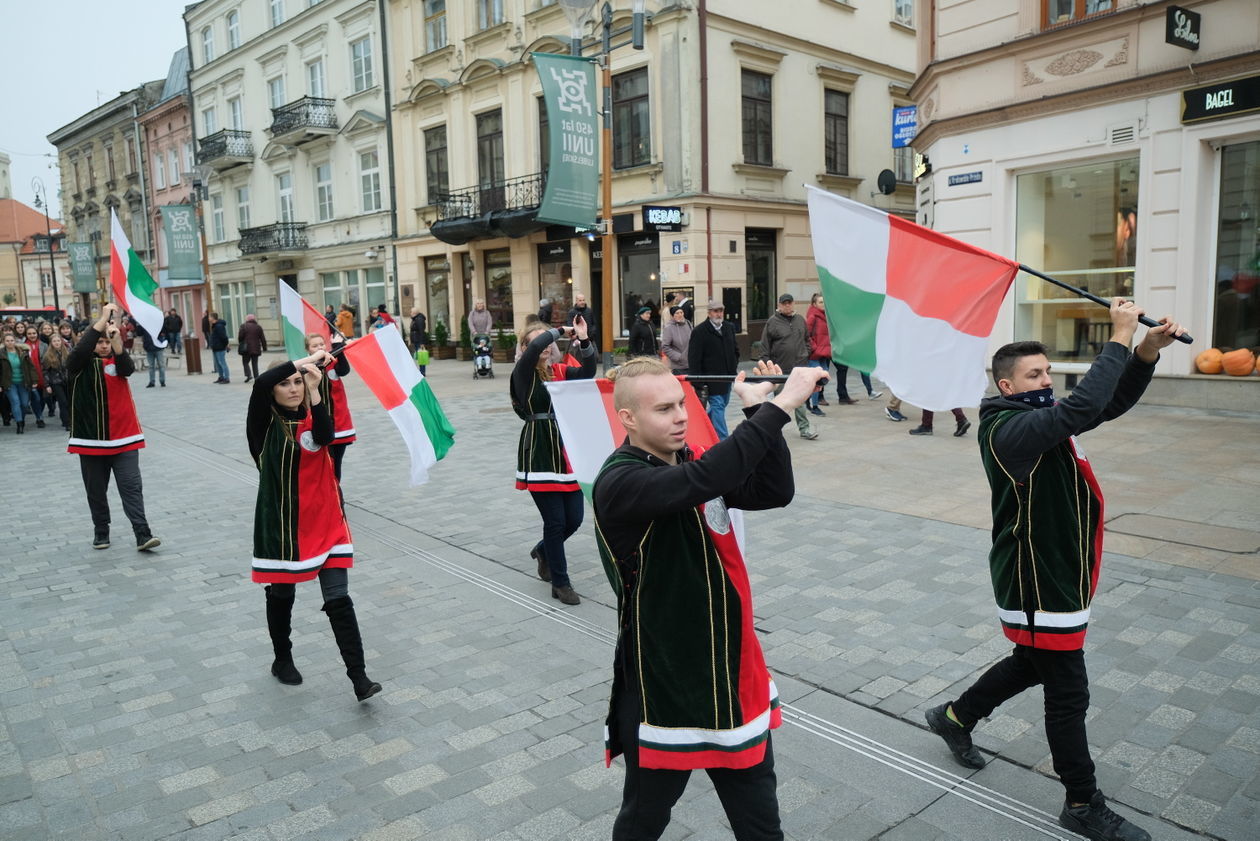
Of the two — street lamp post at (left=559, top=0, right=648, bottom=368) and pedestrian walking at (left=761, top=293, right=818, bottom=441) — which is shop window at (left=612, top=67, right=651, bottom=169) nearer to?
street lamp post at (left=559, top=0, right=648, bottom=368)

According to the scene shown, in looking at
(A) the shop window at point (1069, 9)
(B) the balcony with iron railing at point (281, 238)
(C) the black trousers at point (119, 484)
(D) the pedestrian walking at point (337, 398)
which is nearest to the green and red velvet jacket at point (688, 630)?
(D) the pedestrian walking at point (337, 398)

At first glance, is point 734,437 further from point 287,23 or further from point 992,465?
point 287,23

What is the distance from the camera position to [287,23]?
3259 centimetres

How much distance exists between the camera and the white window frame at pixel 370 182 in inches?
1181

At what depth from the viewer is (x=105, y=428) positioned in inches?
287

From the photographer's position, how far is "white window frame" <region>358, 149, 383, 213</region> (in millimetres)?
29989

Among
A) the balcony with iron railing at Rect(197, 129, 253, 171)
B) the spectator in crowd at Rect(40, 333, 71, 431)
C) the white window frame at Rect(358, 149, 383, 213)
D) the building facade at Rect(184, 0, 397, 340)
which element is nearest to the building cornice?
the spectator in crowd at Rect(40, 333, 71, 431)

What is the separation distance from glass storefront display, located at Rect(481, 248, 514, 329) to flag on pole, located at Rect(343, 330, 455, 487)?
68.3ft

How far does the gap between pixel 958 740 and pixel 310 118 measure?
1280 inches

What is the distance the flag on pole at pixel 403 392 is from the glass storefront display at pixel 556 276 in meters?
18.7

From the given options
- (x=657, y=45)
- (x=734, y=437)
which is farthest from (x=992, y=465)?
(x=657, y=45)

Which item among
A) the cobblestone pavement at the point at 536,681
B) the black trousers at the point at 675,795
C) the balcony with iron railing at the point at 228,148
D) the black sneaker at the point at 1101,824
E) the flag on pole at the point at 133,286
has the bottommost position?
the cobblestone pavement at the point at 536,681

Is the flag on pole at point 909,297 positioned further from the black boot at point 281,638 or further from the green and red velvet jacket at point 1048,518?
the black boot at point 281,638

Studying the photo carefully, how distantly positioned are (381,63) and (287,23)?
6544mm
